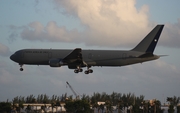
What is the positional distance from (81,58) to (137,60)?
1080 centimetres

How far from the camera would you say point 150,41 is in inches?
3558

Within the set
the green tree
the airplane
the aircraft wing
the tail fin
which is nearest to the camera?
the aircraft wing

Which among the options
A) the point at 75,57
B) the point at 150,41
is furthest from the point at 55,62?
the point at 150,41

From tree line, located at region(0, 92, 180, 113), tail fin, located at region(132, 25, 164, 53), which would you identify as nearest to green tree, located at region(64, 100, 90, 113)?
tree line, located at region(0, 92, 180, 113)

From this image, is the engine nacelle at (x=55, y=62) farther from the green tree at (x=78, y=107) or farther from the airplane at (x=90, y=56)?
the green tree at (x=78, y=107)

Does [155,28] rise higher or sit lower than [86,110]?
higher

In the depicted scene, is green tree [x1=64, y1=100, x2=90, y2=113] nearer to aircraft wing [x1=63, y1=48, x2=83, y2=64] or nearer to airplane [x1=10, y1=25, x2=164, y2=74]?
airplane [x1=10, y1=25, x2=164, y2=74]

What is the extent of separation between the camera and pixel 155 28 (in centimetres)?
9125

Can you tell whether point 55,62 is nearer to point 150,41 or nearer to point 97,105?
point 150,41

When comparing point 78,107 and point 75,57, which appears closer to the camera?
point 75,57

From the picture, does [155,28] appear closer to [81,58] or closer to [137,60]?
[137,60]

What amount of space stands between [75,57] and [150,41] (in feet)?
49.2

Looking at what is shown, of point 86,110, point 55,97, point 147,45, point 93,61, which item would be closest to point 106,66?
point 93,61

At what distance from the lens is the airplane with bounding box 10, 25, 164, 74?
88.9m
